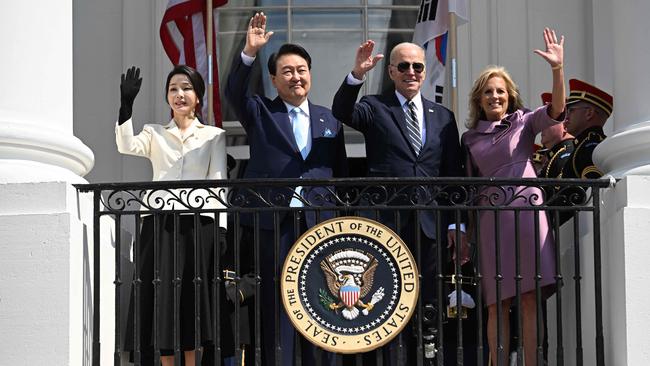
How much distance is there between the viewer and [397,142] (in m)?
9.20

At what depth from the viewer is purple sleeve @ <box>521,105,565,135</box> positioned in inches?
357

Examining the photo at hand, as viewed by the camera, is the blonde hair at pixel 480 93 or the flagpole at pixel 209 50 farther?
the flagpole at pixel 209 50

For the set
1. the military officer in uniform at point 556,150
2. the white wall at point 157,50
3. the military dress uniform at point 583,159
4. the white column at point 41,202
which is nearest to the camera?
the white column at point 41,202

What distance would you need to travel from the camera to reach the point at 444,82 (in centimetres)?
1159

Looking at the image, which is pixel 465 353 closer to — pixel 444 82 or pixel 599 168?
pixel 599 168

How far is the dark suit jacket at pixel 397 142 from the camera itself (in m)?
9.12

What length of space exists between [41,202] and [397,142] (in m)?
1.88

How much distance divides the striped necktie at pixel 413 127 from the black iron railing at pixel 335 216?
0.30 m

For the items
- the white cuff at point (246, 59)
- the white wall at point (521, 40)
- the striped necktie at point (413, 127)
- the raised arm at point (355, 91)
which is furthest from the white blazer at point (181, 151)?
the white wall at point (521, 40)

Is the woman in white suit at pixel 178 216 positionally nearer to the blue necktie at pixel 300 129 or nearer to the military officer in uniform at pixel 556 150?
the blue necktie at pixel 300 129

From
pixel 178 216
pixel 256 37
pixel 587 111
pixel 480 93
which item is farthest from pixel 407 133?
pixel 587 111

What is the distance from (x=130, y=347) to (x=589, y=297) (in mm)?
2383

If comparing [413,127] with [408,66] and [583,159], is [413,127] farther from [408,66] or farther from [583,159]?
[583,159]

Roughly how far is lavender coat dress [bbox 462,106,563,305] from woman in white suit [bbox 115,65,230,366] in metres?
1.38
